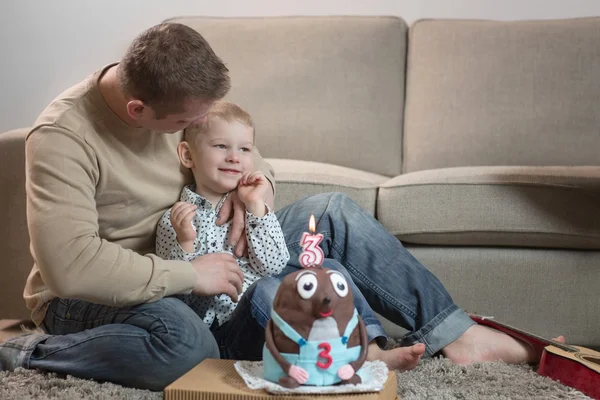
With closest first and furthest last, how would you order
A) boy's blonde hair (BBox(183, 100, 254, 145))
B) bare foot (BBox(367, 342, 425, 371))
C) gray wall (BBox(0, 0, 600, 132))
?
1. bare foot (BBox(367, 342, 425, 371))
2. boy's blonde hair (BBox(183, 100, 254, 145))
3. gray wall (BBox(0, 0, 600, 132))

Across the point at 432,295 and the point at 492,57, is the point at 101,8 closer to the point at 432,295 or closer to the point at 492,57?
the point at 492,57

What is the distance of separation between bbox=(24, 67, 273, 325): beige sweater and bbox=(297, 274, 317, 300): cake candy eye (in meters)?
0.34

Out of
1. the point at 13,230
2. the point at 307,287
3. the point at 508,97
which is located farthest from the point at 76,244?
the point at 508,97

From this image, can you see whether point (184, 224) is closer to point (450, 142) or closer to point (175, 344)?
point (175, 344)

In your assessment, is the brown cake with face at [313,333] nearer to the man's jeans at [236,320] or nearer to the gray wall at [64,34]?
the man's jeans at [236,320]

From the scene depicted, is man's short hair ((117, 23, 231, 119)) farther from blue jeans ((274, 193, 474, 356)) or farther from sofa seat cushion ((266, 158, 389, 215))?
sofa seat cushion ((266, 158, 389, 215))

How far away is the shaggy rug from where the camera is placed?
4.44ft

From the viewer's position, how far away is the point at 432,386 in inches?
55.2

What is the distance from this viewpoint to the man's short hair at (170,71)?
1.29 metres

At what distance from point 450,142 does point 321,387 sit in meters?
1.47

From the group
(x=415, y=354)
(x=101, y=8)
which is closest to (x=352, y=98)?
(x=101, y=8)

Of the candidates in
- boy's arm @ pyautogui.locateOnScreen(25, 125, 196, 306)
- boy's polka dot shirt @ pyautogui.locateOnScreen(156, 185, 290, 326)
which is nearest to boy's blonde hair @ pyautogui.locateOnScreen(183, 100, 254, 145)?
boy's polka dot shirt @ pyautogui.locateOnScreen(156, 185, 290, 326)

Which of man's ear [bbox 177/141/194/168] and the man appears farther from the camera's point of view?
man's ear [bbox 177/141/194/168]

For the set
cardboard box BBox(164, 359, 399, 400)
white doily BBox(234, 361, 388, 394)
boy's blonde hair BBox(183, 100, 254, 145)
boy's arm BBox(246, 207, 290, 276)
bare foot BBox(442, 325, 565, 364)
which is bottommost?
bare foot BBox(442, 325, 565, 364)
